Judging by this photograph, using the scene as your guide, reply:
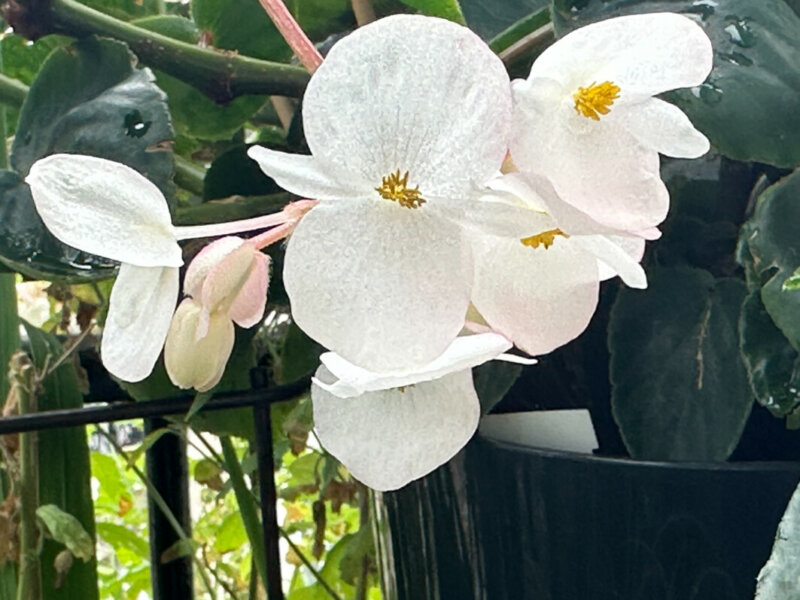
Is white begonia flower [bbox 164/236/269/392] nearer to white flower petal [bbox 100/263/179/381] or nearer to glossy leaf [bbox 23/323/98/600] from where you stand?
white flower petal [bbox 100/263/179/381]

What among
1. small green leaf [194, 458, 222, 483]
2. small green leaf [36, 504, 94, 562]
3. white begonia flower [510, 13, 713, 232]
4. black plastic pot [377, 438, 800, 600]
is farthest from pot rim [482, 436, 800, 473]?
small green leaf [194, 458, 222, 483]

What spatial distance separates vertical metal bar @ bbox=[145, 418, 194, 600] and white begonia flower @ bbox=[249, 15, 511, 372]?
384mm

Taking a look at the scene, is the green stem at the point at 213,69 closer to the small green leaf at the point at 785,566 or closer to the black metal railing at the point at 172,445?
the black metal railing at the point at 172,445

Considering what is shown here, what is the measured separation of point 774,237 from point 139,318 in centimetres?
15

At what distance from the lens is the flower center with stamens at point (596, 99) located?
6.6 inches

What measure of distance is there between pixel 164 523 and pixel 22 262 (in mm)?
270

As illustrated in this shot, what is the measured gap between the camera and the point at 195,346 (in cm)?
19

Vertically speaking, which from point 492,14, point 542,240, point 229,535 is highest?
point 492,14

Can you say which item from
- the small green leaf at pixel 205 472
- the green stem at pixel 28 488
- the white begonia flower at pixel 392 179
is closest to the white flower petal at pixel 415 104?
the white begonia flower at pixel 392 179

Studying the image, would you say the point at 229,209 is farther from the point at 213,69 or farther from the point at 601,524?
the point at 601,524

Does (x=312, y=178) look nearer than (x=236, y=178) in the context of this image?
Yes

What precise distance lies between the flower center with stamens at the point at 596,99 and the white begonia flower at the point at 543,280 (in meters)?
0.02

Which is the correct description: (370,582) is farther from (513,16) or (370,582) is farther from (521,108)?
(521,108)

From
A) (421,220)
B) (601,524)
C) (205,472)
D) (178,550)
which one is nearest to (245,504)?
(178,550)
